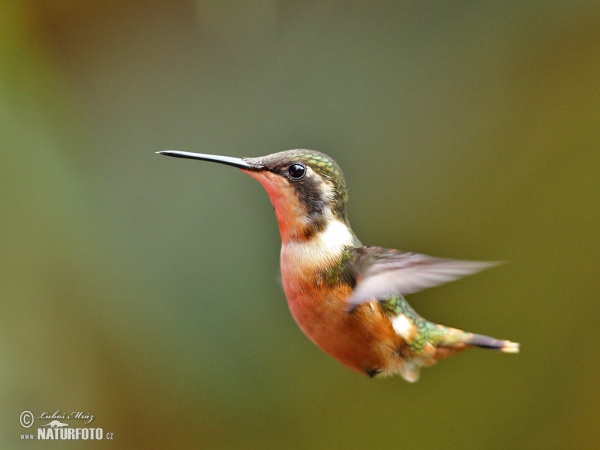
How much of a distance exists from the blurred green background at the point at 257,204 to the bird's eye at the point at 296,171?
53 cm

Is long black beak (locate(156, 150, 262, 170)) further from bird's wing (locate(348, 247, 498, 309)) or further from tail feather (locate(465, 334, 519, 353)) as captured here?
tail feather (locate(465, 334, 519, 353))

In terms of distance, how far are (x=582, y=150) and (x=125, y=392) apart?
3.69 ft

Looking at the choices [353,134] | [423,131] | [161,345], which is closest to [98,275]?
[161,345]

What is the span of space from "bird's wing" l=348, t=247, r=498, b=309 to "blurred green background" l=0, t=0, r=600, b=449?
0.57 metres

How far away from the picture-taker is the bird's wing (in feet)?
1.57

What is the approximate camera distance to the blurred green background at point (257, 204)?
1167mm

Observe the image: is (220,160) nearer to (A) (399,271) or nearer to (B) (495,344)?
(A) (399,271)

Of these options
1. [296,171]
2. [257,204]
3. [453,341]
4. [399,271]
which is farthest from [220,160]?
[257,204]

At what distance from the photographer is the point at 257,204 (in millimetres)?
1121

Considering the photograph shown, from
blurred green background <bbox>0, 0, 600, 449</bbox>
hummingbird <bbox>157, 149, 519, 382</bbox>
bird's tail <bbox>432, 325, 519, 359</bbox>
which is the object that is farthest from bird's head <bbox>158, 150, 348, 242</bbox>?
blurred green background <bbox>0, 0, 600, 449</bbox>

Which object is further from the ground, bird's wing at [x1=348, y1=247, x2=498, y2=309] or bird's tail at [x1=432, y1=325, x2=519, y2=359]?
bird's wing at [x1=348, y1=247, x2=498, y2=309]

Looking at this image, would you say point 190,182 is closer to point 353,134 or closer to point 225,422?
point 353,134

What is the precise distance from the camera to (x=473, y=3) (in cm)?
122

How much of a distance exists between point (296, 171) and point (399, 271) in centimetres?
15
